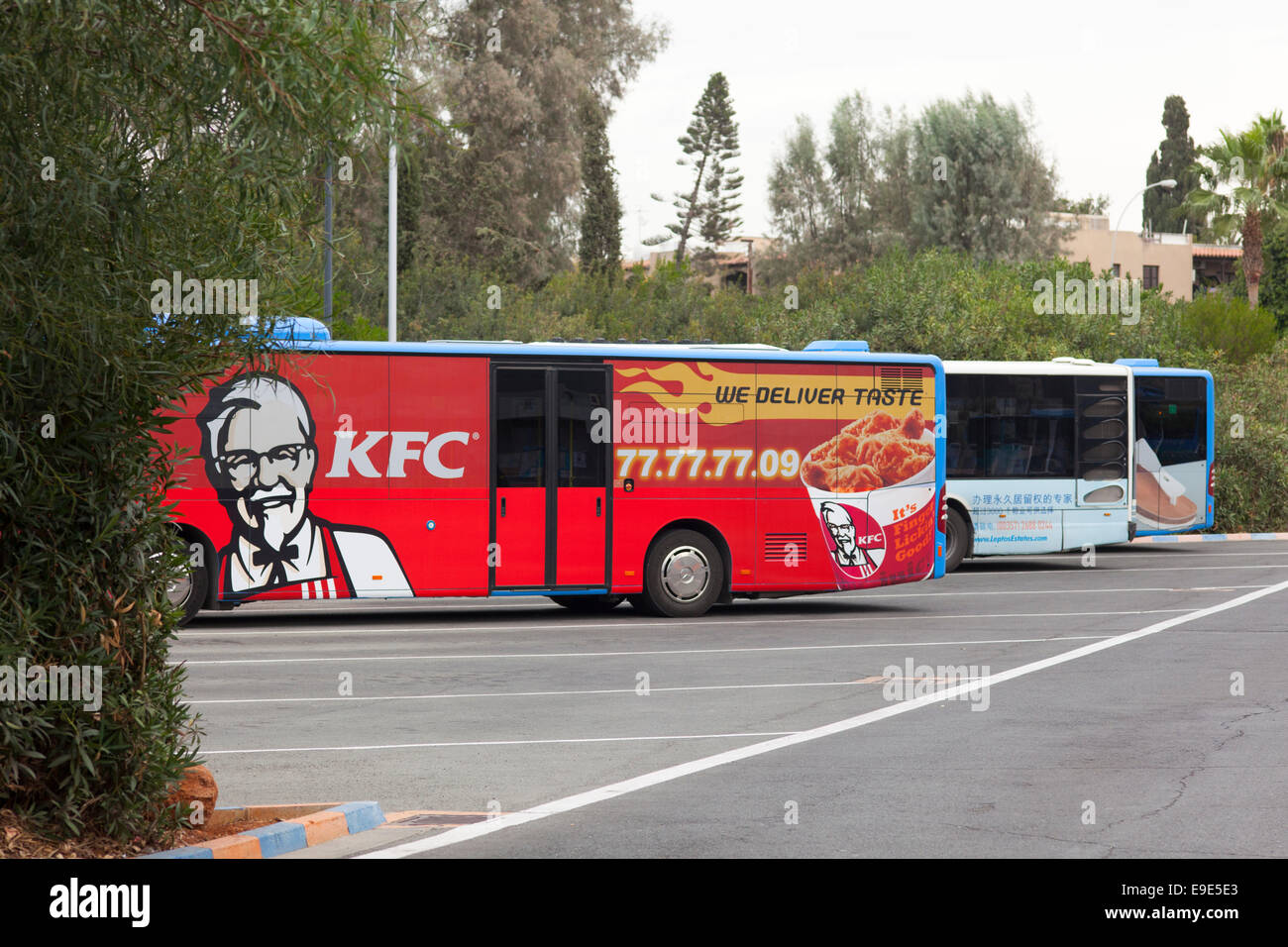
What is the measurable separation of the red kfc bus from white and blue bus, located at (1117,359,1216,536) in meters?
10.6

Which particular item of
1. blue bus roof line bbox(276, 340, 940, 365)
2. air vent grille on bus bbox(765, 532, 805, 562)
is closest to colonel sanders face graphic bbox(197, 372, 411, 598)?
blue bus roof line bbox(276, 340, 940, 365)

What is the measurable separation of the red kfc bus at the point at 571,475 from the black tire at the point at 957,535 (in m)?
5.48

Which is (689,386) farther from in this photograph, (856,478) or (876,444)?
(876,444)

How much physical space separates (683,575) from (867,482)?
2.75 metres

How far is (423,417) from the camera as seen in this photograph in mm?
17594

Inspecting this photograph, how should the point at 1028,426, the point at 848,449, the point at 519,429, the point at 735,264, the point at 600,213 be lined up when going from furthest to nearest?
the point at 735,264, the point at 600,213, the point at 1028,426, the point at 848,449, the point at 519,429

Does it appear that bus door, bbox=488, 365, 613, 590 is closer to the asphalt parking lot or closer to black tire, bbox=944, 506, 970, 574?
the asphalt parking lot

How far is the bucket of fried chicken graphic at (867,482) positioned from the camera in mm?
18969

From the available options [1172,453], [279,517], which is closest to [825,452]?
[279,517]

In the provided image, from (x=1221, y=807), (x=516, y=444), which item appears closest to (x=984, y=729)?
(x=1221, y=807)

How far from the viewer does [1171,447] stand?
1136 inches

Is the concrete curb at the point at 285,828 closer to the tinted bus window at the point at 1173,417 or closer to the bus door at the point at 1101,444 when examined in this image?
the bus door at the point at 1101,444

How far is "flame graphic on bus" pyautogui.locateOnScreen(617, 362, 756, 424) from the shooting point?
18484 mm

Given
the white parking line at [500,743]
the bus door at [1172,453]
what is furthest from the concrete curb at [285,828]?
the bus door at [1172,453]
